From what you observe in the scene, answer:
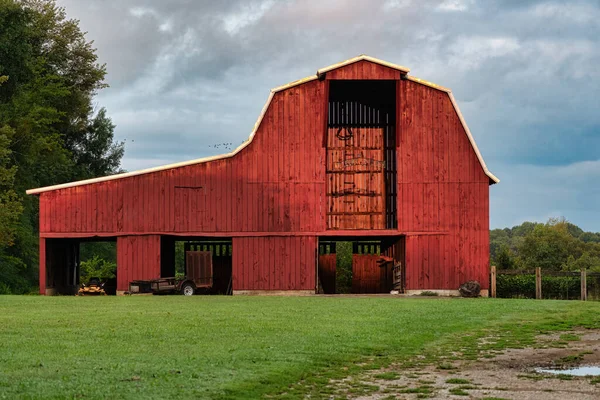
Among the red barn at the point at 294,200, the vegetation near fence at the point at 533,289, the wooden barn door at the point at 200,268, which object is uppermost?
the red barn at the point at 294,200

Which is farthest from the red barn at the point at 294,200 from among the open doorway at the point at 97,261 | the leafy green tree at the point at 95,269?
the leafy green tree at the point at 95,269

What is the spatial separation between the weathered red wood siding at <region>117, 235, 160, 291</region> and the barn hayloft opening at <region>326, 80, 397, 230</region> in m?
8.21

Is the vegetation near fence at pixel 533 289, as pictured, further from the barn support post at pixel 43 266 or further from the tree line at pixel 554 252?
the tree line at pixel 554 252

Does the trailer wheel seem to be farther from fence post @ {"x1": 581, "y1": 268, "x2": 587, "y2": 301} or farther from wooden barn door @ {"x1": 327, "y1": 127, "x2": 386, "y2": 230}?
fence post @ {"x1": 581, "y1": 268, "x2": 587, "y2": 301}

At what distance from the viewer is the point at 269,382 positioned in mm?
12766

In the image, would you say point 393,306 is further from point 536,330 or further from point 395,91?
point 395,91

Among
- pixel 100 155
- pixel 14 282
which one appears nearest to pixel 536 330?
pixel 14 282

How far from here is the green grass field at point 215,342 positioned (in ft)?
39.5

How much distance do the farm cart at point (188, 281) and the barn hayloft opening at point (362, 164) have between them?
6443 millimetres

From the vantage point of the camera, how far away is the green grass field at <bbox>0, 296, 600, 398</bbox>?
12.0 m

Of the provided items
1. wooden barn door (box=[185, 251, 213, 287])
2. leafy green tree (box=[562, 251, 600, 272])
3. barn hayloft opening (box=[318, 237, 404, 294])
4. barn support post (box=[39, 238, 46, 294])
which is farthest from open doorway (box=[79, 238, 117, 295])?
leafy green tree (box=[562, 251, 600, 272])

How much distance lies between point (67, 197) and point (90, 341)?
82.5 feet

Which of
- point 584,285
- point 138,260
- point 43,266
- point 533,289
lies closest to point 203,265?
point 138,260

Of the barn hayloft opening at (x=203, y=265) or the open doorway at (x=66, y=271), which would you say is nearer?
the open doorway at (x=66, y=271)
